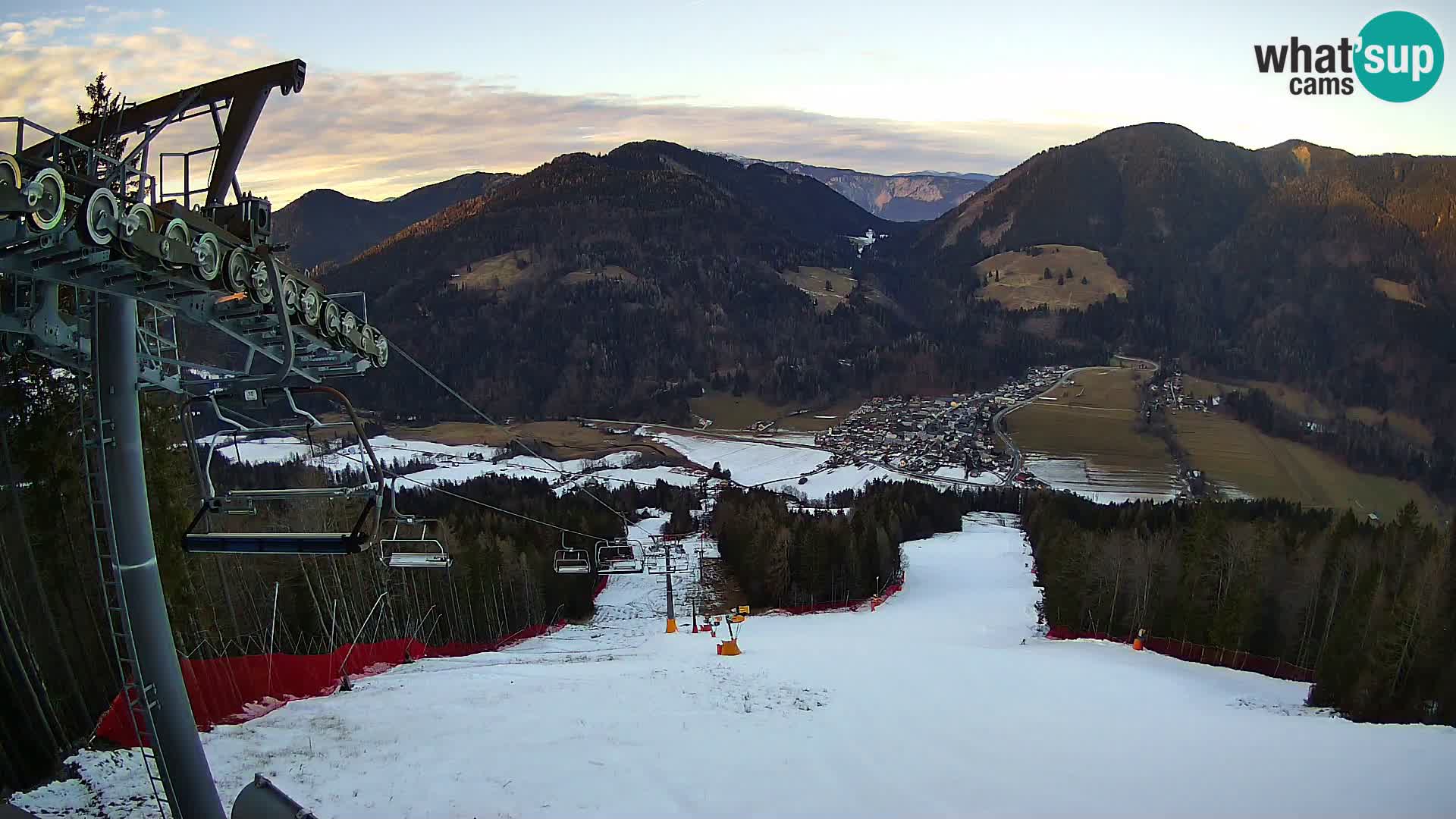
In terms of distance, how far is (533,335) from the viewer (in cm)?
17612

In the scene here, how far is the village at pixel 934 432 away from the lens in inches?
4149

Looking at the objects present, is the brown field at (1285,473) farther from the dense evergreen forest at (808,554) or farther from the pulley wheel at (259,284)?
the pulley wheel at (259,284)

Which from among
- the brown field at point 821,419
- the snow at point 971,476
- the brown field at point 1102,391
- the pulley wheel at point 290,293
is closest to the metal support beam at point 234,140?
the pulley wheel at point 290,293

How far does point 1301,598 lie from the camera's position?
28.6 meters

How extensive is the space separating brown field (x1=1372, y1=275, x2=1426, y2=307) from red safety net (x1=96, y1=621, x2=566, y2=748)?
692ft

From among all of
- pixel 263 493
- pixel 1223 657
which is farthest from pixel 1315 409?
pixel 263 493

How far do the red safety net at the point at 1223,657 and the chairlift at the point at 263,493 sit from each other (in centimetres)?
2483

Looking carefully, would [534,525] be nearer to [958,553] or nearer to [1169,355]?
[958,553]

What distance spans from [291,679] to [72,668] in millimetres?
3893

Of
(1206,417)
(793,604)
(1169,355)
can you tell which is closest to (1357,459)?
(1206,417)

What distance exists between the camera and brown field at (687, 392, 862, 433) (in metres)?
137

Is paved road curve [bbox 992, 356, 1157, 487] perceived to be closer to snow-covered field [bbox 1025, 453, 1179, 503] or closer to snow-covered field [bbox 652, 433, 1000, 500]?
snow-covered field [bbox 1025, 453, 1179, 503]

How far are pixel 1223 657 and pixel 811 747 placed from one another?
69.9ft

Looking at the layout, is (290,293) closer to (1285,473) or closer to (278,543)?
(278,543)
